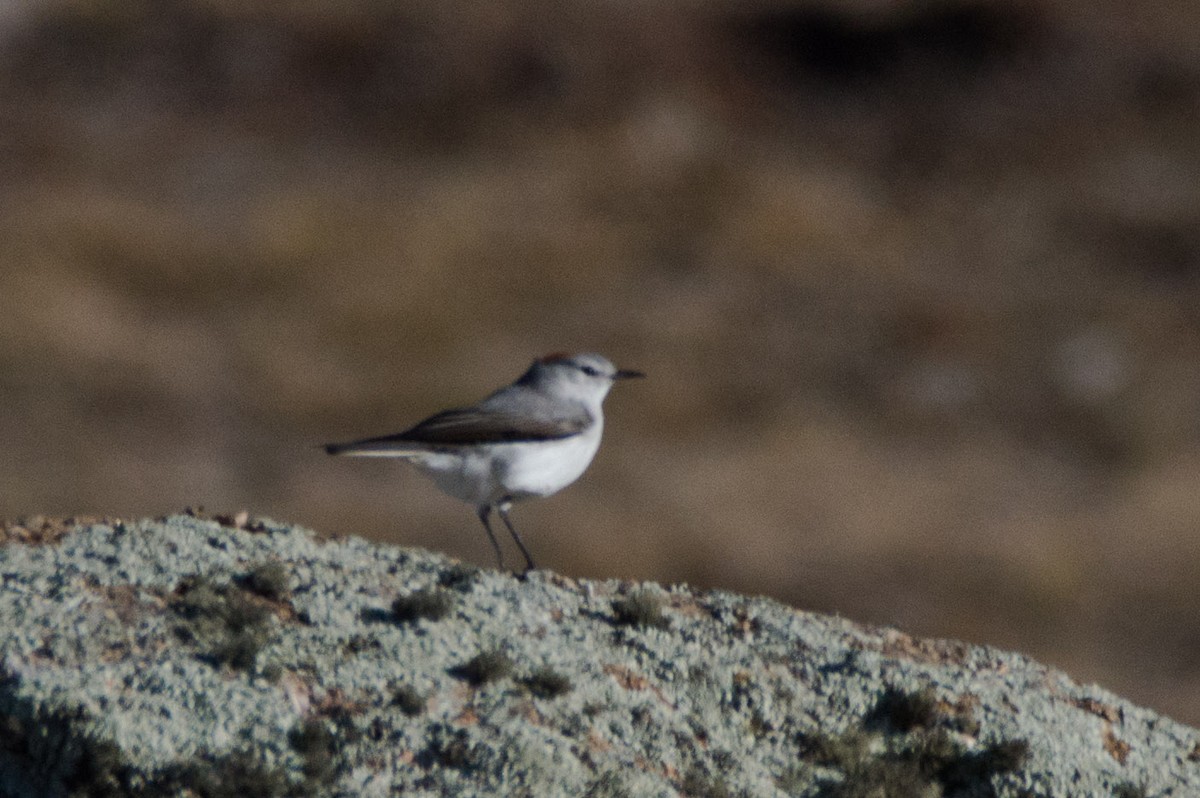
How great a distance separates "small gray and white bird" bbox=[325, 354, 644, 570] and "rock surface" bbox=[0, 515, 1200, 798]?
4.82 feet

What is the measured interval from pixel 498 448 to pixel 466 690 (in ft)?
10.9

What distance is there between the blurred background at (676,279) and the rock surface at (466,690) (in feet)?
42.8

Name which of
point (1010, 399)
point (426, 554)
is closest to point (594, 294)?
point (1010, 399)

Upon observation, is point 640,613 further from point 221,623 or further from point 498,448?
point 498,448

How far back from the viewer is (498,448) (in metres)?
10.6

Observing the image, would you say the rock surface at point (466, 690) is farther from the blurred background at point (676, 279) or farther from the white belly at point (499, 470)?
the blurred background at point (676, 279)

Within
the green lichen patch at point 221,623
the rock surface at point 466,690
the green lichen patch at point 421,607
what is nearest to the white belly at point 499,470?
the rock surface at point 466,690

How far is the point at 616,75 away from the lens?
43062mm

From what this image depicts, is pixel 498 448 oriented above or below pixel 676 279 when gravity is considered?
below

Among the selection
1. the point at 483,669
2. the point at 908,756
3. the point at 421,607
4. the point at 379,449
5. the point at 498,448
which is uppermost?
the point at 498,448

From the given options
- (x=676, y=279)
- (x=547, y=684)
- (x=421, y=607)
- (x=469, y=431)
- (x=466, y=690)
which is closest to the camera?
(x=466, y=690)

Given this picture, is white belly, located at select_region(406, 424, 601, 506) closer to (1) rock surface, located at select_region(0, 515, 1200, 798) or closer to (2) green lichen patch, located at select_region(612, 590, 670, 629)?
(1) rock surface, located at select_region(0, 515, 1200, 798)

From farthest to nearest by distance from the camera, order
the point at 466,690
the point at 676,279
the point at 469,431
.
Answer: the point at 676,279 < the point at 469,431 < the point at 466,690

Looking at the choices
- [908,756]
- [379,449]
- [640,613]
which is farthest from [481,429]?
[908,756]
